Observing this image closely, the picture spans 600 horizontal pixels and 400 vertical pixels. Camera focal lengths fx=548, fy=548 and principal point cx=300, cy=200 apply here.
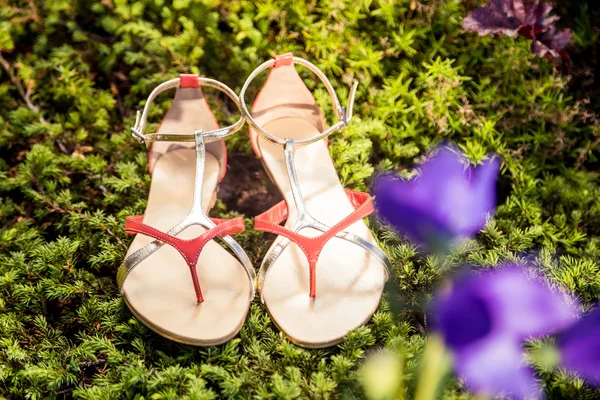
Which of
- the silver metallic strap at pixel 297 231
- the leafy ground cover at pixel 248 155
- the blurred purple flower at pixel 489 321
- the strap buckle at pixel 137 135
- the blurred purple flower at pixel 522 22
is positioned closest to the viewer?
the blurred purple flower at pixel 489 321

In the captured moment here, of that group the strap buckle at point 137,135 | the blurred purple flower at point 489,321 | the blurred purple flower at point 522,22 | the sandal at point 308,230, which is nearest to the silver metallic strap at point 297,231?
the sandal at point 308,230

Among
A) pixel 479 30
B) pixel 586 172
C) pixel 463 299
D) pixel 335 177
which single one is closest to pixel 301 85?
pixel 335 177

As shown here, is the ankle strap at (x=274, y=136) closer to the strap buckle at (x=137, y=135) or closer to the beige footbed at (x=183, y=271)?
the beige footbed at (x=183, y=271)

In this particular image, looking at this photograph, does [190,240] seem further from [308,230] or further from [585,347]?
[585,347]

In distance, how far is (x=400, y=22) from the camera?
2.18 m

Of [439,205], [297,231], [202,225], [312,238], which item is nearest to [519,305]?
[439,205]

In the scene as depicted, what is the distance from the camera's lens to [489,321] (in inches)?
Result: 35.7

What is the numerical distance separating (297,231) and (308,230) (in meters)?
0.12

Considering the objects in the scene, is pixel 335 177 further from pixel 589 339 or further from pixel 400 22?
pixel 589 339

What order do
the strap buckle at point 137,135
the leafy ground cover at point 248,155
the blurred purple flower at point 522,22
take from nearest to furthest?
the leafy ground cover at point 248,155 → the strap buckle at point 137,135 → the blurred purple flower at point 522,22

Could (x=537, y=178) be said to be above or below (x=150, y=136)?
below

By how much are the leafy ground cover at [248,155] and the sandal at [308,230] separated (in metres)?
0.06

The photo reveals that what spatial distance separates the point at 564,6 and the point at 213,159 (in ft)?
5.19

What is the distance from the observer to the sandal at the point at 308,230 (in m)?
1.50
